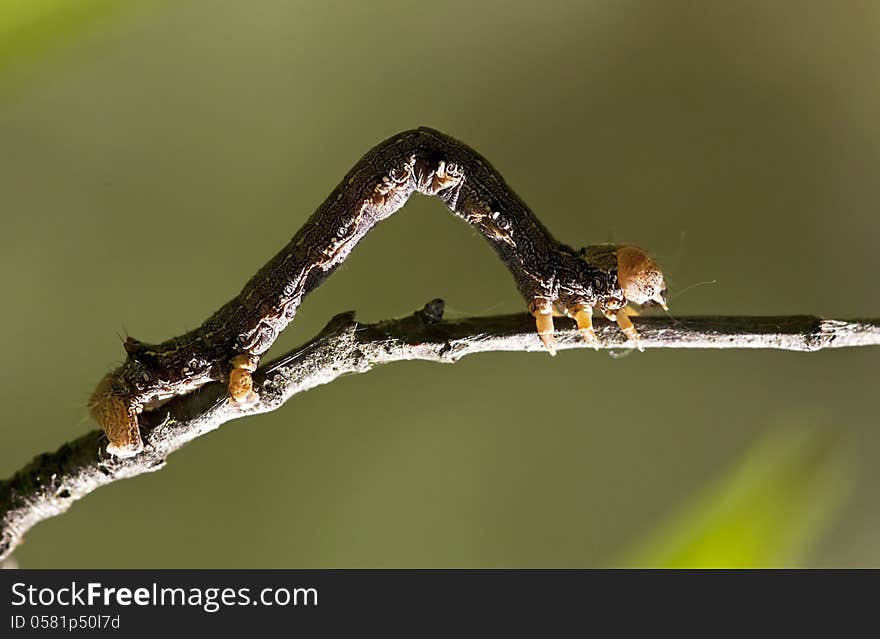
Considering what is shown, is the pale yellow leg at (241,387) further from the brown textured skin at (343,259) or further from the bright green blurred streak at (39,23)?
the bright green blurred streak at (39,23)

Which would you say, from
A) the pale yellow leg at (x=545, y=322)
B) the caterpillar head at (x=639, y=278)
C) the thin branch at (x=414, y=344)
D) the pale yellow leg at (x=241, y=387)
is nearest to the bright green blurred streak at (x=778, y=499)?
the thin branch at (x=414, y=344)

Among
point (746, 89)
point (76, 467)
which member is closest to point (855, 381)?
point (746, 89)

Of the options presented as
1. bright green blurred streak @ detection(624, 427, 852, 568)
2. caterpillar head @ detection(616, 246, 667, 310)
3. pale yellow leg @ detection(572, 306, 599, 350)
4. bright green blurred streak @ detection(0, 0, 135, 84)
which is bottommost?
bright green blurred streak @ detection(624, 427, 852, 568)

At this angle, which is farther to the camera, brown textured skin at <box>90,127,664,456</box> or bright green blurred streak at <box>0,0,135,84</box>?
bright green blurred streak at <box>0,0,135,84</box>

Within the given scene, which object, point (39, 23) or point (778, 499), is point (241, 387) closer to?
point (39, 23)

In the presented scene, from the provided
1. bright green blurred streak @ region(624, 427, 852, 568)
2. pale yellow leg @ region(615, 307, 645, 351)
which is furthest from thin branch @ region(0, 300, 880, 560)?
bright green blurred streak @ region(624, 427, 852, 568)

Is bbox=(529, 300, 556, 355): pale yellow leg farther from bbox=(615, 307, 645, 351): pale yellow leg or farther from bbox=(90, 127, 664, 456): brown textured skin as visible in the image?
bbox=(615, 307, 645, 351): pale yellow leg

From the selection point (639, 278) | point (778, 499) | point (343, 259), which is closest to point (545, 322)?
point (639, 278)
